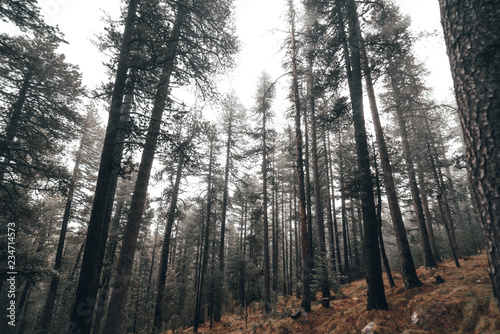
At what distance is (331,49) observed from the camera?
8555mm

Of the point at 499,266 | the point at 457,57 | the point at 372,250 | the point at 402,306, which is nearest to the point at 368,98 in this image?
the point at 372,250

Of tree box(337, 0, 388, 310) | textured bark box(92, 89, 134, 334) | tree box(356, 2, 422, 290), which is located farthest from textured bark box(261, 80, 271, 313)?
textured bark box(92, 89, 134, 334)

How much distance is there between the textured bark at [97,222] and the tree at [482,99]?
6408mm

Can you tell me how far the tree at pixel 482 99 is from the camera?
1.43 metres

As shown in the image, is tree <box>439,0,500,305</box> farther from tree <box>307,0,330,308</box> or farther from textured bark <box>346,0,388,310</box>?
tree <box>307,0,330,308</box>

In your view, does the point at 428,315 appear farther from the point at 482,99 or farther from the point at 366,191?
the point at 482,99

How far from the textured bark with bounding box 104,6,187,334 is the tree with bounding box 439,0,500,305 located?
5661mm

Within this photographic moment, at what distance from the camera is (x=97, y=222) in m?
4.97

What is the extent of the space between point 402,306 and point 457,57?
22.9 ft

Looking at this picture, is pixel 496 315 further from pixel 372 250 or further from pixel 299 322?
pixel 299 322

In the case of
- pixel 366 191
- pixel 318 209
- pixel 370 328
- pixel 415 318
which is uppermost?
pixel 318 209

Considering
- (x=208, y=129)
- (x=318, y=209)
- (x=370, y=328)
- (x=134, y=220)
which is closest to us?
(x=370, y=328)

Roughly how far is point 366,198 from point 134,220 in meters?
7.42

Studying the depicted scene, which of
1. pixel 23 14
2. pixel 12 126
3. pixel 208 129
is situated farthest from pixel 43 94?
pixel 208 129
